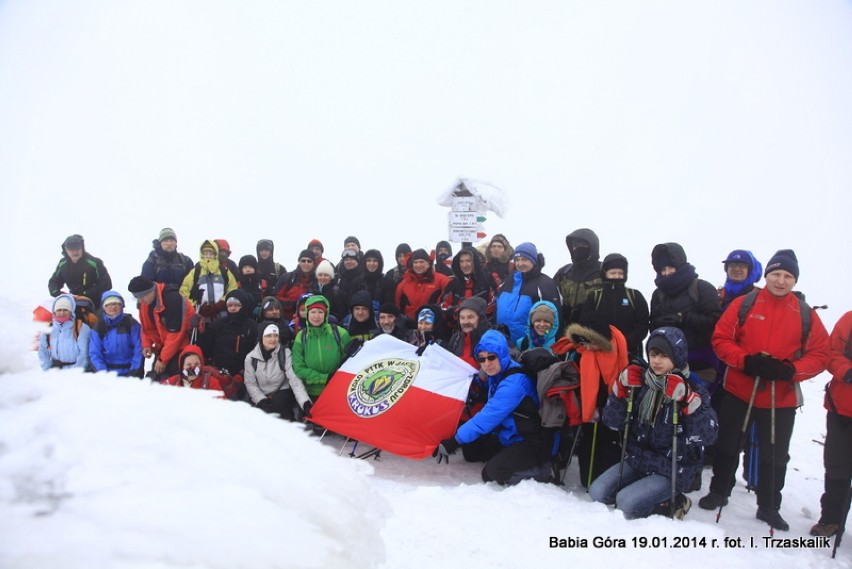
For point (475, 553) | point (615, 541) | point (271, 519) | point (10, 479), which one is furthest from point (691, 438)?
point (10, 479)

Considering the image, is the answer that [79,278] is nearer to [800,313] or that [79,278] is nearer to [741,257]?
[741,257]

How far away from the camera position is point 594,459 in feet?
16.4

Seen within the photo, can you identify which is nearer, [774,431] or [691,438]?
[691,438]

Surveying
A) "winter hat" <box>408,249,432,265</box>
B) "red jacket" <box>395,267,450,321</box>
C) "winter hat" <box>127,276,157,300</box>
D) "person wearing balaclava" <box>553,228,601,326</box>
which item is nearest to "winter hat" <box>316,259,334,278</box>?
Result: "red jacket" <box>395,267,450,321</box>

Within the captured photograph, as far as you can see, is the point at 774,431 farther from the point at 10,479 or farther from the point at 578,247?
the point at 10,479

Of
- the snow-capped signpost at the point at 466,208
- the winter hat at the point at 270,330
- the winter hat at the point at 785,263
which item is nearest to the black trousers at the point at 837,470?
the winter hat at the point at 785,263

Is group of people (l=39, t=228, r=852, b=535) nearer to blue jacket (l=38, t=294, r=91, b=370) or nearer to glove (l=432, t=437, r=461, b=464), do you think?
blue jacket (l=38, t=294, r=91, b=370)

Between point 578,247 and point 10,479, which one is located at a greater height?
point 578,247

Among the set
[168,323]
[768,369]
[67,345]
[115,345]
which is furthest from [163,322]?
[768,369]

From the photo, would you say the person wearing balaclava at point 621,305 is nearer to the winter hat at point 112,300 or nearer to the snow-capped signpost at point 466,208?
the snow-capped signpost at point 466,208

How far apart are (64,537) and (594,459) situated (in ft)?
16.8

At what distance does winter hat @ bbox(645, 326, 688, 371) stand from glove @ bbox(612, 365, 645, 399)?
22 cm

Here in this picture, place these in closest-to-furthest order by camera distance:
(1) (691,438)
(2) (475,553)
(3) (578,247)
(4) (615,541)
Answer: (2) (475,553) < (4) (615,541) < (1) (691,438) < (3) (578,247)

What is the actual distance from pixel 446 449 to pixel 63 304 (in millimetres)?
5188
